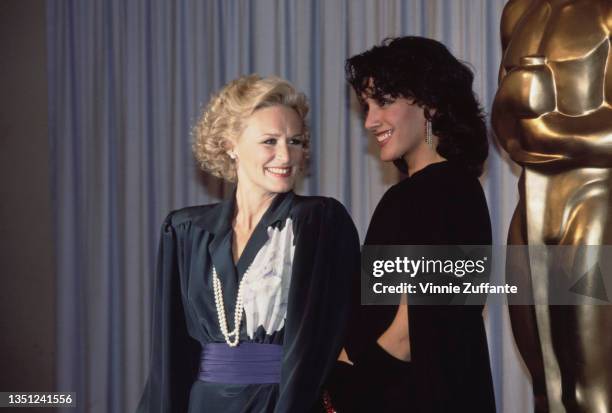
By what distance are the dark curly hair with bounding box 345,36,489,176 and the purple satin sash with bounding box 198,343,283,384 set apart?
737 millimetres

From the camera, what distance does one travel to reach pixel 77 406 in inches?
138

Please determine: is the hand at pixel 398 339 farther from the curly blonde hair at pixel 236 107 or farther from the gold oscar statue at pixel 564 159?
the curly blonde hair at pixel 236 107

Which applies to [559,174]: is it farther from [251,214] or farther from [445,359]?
[251,214]

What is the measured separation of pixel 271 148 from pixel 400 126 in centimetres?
39

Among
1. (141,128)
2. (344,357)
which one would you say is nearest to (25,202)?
(141,128)

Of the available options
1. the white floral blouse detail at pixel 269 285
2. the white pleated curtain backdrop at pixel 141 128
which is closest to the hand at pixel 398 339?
the white floral blouse detail at pixel 269 285

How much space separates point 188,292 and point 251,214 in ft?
0.90

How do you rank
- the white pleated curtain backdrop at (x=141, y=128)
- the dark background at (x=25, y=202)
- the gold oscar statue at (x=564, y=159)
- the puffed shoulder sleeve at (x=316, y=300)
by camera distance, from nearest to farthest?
the puffed shoulder sleeve at (x=316, y=300) < the gold oscar statue at (x=564, y=159) < the white pleated curtain backdrop at (x=141, y=128) < the dark background at (x=25, y=202)

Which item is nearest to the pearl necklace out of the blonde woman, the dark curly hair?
the blonde woman

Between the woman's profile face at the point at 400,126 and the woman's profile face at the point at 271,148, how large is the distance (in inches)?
10.8

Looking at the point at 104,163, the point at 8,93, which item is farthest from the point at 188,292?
the point at 8,93

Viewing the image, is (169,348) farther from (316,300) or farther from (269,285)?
(316,300)

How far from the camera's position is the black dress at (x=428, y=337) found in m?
2.06

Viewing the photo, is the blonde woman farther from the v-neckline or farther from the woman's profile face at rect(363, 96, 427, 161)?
the woman's profile face at rect(363, 96, 427, 161)
